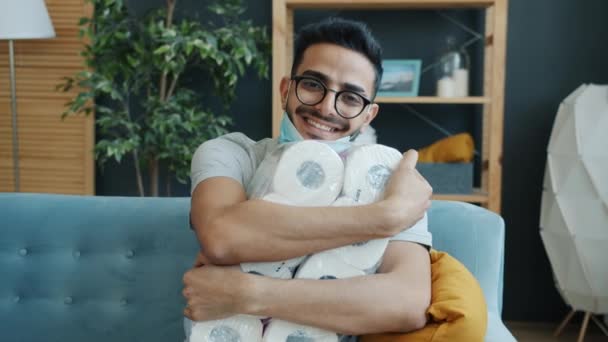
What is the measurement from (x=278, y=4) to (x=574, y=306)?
1762mm

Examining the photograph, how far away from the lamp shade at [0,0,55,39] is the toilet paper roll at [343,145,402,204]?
7.77ft

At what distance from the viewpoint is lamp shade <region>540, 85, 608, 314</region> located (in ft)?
9.29

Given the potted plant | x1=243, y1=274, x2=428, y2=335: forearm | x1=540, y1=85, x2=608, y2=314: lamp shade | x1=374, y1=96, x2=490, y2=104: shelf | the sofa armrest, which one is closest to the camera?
x1=243, y1=274, x2=428, y2=335: forearm

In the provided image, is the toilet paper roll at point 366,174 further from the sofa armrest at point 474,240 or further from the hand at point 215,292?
the sofa armrest at point 474,240

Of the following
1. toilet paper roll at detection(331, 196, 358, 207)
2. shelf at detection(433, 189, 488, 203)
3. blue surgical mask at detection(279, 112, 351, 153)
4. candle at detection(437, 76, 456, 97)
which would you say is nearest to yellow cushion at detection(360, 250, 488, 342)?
toilet paper roll at detection(331, 196, 358, 207)

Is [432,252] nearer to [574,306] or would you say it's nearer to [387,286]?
[387,286]

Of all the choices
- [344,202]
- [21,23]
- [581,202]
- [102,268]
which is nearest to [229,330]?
[344,202]

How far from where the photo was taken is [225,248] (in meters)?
1.28

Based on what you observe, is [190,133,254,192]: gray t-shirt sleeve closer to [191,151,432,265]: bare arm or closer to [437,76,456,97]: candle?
[191,151,432,265]: bare arm

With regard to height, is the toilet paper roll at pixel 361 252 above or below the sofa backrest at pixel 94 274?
above

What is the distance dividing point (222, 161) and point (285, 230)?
25 cm

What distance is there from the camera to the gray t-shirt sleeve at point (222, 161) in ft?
4.66

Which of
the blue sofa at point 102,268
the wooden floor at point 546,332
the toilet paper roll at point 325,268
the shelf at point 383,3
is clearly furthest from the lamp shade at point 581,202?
the toilet paper roll at point 325,268

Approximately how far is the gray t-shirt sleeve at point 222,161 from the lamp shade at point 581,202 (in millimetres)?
1786
